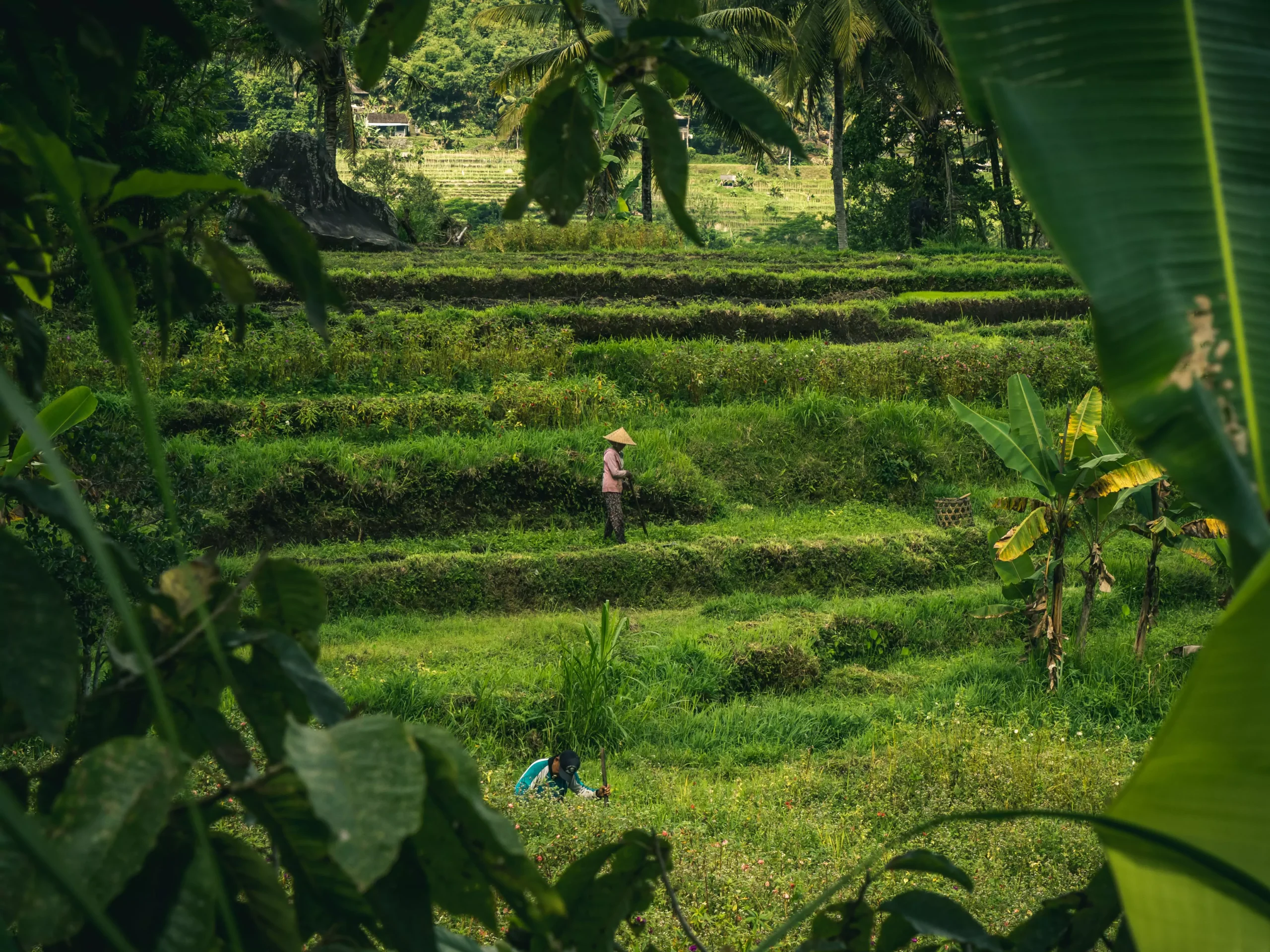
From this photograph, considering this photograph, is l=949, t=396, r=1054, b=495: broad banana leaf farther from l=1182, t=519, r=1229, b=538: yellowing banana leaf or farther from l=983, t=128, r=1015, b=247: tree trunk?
l=983, t=128, r=1015, b=247: tree trunk

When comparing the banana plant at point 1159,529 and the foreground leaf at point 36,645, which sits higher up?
the foreground leaf at point 36,645

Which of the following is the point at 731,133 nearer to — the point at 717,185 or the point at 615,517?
the point at 615,517

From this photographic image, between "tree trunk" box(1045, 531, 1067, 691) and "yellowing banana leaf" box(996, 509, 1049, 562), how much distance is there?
0.21 meters

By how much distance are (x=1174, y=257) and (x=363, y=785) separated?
553 mm

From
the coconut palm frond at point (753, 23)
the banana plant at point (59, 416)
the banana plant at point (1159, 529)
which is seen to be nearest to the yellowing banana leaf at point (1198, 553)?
the banana plant at point (1159, 529)

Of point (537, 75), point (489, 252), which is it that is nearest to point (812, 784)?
point (489, 252)

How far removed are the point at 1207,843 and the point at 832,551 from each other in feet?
22.0

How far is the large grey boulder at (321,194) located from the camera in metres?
16.8

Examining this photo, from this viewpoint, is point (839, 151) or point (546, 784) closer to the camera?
point (546, 784)

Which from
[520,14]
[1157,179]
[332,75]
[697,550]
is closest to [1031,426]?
[697,550]

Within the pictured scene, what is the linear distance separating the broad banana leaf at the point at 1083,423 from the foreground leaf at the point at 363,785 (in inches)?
204

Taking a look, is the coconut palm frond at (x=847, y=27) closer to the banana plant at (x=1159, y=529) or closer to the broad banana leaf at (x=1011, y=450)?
the banana plant at (x=1159, y=529)

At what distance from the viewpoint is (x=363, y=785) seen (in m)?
0.44

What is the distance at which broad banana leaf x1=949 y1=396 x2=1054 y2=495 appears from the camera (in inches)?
208
